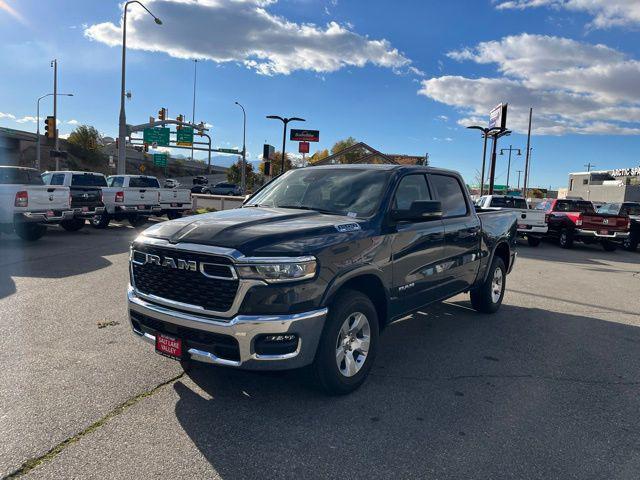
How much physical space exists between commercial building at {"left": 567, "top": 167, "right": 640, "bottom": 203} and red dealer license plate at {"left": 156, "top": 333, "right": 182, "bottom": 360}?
5190 centimetres

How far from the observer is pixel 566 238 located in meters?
17.8

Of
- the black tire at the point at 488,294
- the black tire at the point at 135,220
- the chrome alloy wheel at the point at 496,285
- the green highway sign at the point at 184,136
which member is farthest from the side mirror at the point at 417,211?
the green highway sign at the point at 184,136

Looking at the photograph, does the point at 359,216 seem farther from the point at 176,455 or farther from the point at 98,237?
the point at 98,237

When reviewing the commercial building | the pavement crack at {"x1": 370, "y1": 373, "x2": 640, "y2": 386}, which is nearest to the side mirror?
the pavement crack at {"x1": 370, "y1": 373, "x2": 640, "y2": 386}

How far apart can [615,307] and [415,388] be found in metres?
5.38

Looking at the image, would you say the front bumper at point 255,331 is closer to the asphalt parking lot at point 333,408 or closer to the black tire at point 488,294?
the asphalt parking lot at point 333,408

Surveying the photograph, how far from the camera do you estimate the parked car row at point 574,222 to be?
16578 millimetres

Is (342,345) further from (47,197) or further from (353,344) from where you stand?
(47,197)

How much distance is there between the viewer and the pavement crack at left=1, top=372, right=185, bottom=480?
280 cm

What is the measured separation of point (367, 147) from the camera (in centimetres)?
4347

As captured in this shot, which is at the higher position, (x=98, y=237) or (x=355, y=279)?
(x=355, y=279)

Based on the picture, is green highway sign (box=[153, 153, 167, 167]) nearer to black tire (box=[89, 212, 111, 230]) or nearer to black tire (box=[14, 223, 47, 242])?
black tire (box=[89, 212, 111, 230])

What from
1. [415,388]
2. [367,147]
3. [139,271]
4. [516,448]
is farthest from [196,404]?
[367,147]

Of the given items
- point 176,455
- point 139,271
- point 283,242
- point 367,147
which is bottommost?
point 176,455
